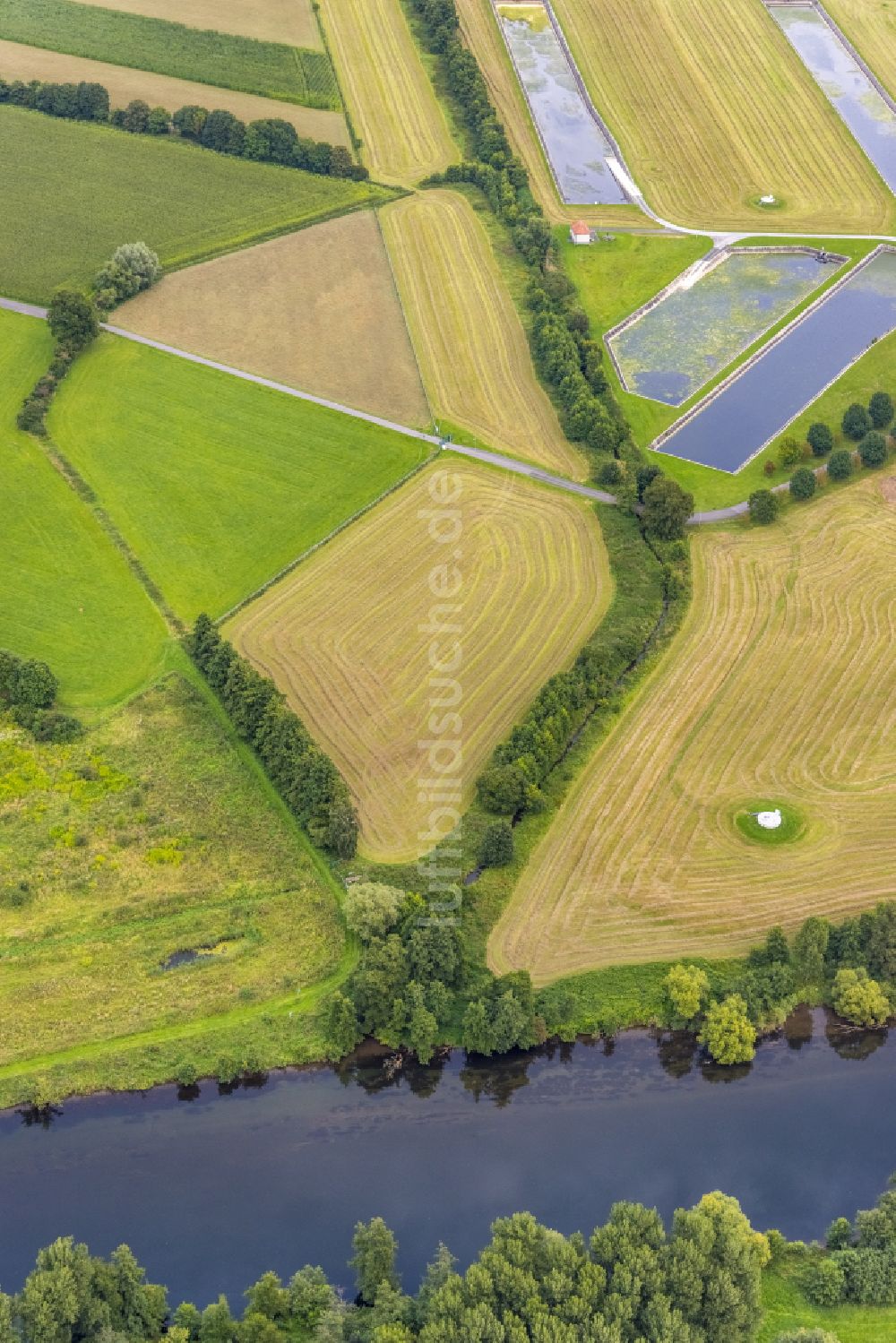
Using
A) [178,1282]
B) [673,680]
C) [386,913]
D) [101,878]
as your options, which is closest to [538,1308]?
[178,1282]

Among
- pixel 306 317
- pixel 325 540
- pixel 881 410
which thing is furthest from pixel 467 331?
pixel 881 410

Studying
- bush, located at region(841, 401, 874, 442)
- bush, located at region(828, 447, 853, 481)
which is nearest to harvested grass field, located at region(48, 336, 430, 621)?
bush, located at region(828, 447, 853, 481)

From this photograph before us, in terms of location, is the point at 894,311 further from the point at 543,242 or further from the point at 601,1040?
the point at 601,1040

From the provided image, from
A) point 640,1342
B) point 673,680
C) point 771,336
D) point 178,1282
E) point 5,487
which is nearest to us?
point 640,1342

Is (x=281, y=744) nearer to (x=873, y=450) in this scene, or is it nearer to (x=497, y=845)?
(x=497, y=845)

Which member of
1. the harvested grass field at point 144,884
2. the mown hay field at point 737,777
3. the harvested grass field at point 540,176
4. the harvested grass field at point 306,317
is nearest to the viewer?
the harvested grass field at point 144,884

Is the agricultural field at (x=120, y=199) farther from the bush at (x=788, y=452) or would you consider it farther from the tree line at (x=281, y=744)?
the bush at (x=788, y=452)

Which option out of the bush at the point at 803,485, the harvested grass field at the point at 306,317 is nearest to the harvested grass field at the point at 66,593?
the harvested grass field at the point at 306,317
